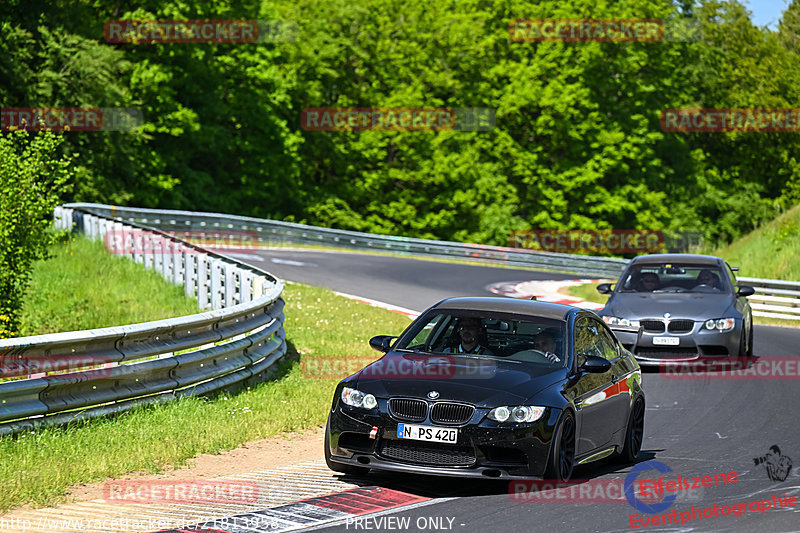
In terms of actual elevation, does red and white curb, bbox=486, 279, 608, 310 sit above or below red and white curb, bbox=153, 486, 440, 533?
below

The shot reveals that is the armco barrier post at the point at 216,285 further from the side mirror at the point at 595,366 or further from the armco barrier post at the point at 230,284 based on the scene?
the side mirror at the point at 595,366

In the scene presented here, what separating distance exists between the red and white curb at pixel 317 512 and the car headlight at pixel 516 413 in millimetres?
733

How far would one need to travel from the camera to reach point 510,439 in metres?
7.96

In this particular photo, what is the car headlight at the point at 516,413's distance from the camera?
8031mm

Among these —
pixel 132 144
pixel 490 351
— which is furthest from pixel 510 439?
pixel 132 144

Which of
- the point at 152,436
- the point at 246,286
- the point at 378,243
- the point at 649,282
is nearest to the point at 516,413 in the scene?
the point at 152,436

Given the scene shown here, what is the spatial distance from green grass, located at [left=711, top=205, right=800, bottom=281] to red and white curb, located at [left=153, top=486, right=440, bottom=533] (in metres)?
26.0

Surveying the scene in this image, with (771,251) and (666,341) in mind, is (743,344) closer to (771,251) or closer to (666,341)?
(666,341)

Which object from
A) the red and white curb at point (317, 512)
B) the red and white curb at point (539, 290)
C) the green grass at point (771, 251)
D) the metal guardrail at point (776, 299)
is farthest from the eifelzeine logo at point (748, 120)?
the red and white curb at point (317, 512)

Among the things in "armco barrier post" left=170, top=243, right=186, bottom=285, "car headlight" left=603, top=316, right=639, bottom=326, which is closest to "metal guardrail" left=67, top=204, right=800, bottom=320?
"armco barrier post" left=170, top=243, right=186, bottom=285

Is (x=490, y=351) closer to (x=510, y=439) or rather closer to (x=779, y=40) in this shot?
(x=510, y=439)

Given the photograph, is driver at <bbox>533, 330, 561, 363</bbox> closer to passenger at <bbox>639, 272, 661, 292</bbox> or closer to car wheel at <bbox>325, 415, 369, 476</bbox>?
car wheel at <bbox>325, 415, 369, 476</bbox>

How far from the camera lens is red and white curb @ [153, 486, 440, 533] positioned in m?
7.02

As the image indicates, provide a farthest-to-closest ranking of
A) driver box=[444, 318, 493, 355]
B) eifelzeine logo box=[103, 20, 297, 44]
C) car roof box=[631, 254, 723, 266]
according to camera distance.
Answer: eifelzeine logo box=[103, 20, 297, 44] < car roof box=[631, 254, 723, 266] < driver box=[444, 318, 493, 355]
